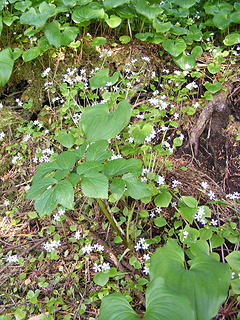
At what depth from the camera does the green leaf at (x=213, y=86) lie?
262 centimetres

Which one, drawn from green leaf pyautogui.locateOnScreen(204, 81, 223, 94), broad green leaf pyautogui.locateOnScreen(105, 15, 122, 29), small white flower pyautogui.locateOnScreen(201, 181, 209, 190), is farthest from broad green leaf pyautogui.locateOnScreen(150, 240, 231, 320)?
broad green leaf pyautogui.locateOnScreen(105, 15, 122, 29)

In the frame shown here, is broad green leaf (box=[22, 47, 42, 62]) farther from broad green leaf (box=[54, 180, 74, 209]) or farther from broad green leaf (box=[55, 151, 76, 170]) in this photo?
broad green leaf (box=[54, 180, 74, 209])

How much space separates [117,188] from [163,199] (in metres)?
0.39

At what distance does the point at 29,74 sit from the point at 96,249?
1.80m

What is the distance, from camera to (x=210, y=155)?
2.45m

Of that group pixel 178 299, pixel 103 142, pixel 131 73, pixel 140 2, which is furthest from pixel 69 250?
pixel 140 2

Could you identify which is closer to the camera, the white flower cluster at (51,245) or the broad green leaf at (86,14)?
the white flower cluster at (51,245)

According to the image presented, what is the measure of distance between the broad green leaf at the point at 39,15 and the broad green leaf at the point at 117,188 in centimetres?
159

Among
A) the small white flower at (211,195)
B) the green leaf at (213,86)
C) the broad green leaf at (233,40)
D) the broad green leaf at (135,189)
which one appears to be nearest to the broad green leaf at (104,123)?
the broad green leaf at (135,189)

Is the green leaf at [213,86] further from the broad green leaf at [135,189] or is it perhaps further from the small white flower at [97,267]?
the small white flower at [97,267]

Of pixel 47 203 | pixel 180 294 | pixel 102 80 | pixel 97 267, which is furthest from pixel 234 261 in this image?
pixel 102 80

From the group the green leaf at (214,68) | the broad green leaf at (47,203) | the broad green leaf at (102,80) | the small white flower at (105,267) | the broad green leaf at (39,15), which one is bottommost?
the small white flower at (105,267)

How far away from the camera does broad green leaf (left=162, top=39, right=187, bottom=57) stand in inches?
106

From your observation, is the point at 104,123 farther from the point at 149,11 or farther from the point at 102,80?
the point at 149,11
